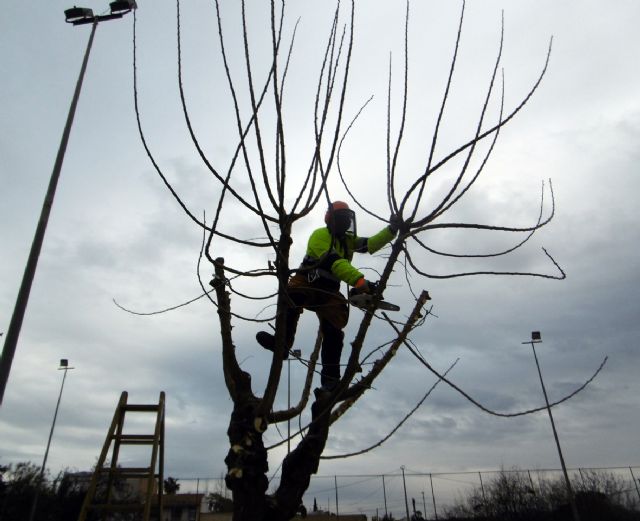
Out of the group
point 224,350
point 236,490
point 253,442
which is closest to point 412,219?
point 224,350

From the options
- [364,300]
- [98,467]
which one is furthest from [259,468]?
[98,467]

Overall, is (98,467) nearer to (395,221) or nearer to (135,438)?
(135,438)

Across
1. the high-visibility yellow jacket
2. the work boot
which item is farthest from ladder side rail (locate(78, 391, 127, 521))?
the high-visibility yellow jacket

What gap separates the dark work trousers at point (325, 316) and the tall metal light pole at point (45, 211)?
9.03ft

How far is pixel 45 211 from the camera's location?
5.46 m

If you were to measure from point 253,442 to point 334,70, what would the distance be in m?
1.87

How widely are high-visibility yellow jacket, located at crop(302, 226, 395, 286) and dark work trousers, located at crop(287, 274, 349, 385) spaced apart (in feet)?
0.44

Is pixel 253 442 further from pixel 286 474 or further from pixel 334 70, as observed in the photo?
pixel 334 70

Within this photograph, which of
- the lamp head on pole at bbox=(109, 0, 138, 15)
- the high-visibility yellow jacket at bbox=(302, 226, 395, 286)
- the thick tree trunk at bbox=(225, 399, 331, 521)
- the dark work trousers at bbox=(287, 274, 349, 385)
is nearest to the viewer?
the thick tree trunk at bbox=(225, 399, 331, 521)

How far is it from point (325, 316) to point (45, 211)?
145 inches

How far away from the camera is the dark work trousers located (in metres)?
3.46

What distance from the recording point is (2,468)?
85.0 feet

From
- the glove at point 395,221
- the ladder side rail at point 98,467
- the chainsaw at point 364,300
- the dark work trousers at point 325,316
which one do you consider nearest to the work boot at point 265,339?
the dark work trousers at point 325,316

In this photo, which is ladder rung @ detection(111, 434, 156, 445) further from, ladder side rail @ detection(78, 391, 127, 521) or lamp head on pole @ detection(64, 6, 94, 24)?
lamp head on pole @ detection(64, 6, 94, 24)
